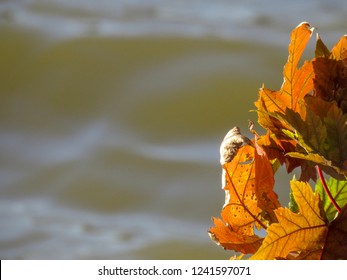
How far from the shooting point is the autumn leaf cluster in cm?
22

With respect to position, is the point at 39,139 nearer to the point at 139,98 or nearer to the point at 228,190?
the point at 139,98

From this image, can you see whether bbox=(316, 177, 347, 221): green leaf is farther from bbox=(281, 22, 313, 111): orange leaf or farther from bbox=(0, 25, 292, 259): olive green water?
bbox=(0, 25, 292, 259): olive green water

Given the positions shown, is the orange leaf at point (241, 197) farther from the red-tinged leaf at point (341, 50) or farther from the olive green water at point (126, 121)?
the olive green water at point (126, 121)

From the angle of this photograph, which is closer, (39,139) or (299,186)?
(299,186)

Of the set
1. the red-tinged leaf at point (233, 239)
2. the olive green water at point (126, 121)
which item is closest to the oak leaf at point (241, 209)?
the red-tinged leaf at point (233, 239)

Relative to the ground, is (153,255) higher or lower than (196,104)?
lower

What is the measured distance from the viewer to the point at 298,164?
0.78 ft

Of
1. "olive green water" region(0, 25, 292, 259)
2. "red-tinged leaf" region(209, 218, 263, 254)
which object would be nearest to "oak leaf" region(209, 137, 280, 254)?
"red-tinged leaf" region(209, 218, 263, 254)

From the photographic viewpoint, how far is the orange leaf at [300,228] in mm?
220

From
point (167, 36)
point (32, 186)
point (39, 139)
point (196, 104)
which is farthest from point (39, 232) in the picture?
point (167, 36)

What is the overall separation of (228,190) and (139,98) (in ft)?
3.43

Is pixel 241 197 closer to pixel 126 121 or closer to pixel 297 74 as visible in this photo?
pixel 297 74

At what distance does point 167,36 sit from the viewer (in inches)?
55.4

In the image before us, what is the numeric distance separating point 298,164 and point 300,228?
3 cm
